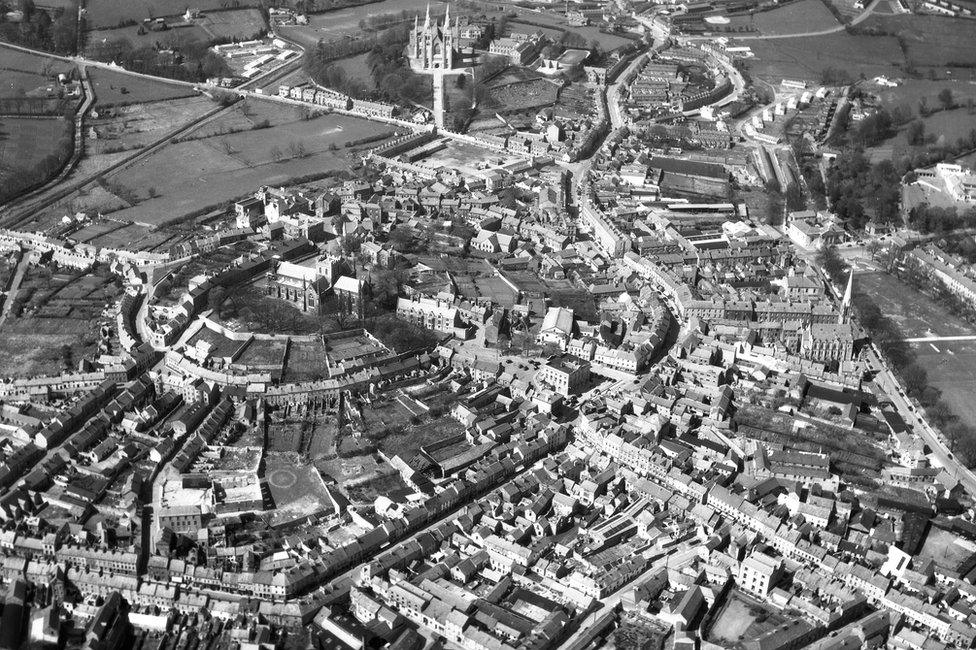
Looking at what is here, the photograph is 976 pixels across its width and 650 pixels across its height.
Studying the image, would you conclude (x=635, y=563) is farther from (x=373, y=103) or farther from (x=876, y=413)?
(x=373, y=103)

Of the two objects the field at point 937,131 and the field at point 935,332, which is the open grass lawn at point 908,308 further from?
the field at point 937,131

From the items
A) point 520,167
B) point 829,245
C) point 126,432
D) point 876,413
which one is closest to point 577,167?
point 520,167

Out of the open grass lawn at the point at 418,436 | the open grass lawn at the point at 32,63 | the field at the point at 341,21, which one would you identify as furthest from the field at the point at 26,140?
the open grass lawn at the point at 418,436

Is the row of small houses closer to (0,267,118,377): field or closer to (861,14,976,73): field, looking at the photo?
(0,267,118,377): field

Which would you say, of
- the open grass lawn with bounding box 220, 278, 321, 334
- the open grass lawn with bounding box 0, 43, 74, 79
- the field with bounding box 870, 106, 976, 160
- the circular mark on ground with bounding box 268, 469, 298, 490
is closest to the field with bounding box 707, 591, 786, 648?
the circular mark on ground with bounding box 268, 469, 298, 490

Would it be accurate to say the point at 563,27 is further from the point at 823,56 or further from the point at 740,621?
the point at 740,621
